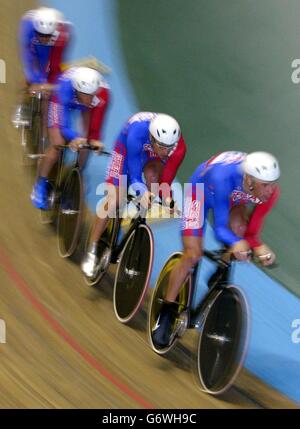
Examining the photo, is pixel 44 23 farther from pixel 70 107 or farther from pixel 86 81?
pixel 86 81

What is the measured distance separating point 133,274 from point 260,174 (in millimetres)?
1200

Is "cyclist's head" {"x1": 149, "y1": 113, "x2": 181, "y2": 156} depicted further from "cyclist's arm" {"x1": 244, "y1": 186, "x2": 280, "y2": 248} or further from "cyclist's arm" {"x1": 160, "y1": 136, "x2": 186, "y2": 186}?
"cyclist's arm" {"x1": 244, "y1": 186, "x2": 280, "y2": 248}

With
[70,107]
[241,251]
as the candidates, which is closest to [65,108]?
[70,107]

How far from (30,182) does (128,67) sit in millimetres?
1804

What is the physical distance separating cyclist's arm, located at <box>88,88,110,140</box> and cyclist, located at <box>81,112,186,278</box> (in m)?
0.52

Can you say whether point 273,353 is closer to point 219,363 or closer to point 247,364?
point 247,364

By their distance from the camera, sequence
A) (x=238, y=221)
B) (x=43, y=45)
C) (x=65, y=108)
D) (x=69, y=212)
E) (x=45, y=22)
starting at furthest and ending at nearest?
(x=43, y=45) → (x=45, y=22) → (x=69, y=212) → (x=65, y=108) → (x=238, y=221)

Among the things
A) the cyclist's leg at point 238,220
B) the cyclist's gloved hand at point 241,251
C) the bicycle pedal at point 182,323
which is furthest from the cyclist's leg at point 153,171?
the cyclist's gloved hand at point 241,251

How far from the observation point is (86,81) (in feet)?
15.7

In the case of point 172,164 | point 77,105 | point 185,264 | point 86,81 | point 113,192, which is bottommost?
point 185,264

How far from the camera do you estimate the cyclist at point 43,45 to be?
5.53 meters

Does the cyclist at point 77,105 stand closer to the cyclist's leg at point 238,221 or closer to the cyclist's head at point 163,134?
the cyclist's head at point 163,134

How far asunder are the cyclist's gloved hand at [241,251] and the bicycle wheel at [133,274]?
0.75 metres
